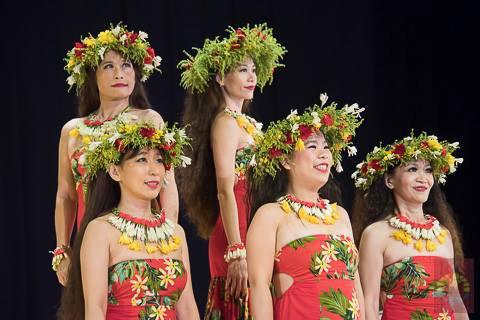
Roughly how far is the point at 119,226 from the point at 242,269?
34.7 inches

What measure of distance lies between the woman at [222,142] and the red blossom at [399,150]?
640 mm

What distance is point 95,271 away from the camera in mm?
3869

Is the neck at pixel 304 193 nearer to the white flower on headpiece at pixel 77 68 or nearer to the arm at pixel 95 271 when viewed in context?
the arm at pixel 95 271

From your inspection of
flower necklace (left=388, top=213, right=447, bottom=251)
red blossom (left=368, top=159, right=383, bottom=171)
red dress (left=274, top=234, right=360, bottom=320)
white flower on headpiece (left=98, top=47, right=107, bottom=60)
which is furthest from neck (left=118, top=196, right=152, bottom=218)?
red blossom (left=368, top=159, right=383, bottom=171)

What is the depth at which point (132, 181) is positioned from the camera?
4086 millimetres

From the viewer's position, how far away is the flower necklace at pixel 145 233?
3.97 metres

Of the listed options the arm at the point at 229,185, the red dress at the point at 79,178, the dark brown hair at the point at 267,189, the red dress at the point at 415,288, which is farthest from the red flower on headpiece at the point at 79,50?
the red dress at the point at 415,288

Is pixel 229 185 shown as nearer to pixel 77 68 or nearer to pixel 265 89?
pixel 77 68

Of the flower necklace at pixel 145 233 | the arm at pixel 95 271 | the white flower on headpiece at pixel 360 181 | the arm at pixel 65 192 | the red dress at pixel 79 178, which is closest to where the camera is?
the arm at pixel 95 271

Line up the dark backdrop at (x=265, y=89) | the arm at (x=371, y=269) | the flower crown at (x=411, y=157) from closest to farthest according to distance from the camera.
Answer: the arm at (x=371, y=269)
the flower crown at (x=411, y=157)
the dark backdrop at (x=265, y=89)

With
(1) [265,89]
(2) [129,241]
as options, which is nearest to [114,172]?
(2) [129,241]

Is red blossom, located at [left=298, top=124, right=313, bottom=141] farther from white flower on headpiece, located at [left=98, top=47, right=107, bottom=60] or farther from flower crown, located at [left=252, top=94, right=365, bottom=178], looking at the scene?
white flower on headpiece, located at [left=98, top=47, right=107, bottom=60]

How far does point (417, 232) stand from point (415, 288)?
26cm

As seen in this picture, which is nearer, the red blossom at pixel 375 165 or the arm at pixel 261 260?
the arm at pixel 261 260
